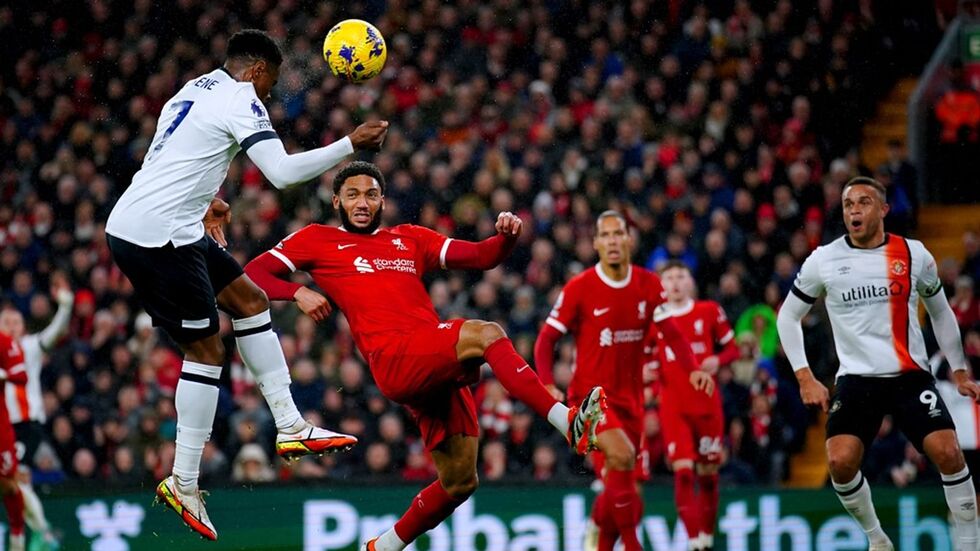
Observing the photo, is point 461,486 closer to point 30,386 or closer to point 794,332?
point 794,332

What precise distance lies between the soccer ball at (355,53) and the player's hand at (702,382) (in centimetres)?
386

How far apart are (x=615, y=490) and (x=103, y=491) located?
176 inches

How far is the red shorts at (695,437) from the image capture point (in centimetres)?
1184

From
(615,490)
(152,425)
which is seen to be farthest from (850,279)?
(152,425)

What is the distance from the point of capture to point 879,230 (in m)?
9.07

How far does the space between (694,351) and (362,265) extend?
459 cm

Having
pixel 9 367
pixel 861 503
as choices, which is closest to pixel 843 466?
pixel 861 503

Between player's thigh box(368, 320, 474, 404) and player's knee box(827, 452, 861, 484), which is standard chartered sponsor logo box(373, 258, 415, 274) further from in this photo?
player's knee box(827, 452, 861, 484)

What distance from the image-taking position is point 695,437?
39.0 ft

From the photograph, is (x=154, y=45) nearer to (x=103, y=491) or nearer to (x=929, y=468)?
(x=103, y=491)

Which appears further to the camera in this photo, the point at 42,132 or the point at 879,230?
the point at 42,132

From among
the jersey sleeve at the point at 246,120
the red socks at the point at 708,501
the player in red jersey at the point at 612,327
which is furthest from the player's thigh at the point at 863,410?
the jersey sleeve at the point at 246,120

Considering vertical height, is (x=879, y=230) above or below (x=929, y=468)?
above

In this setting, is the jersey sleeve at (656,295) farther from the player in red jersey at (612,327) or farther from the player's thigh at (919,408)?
the player's thigh at (919,408)
